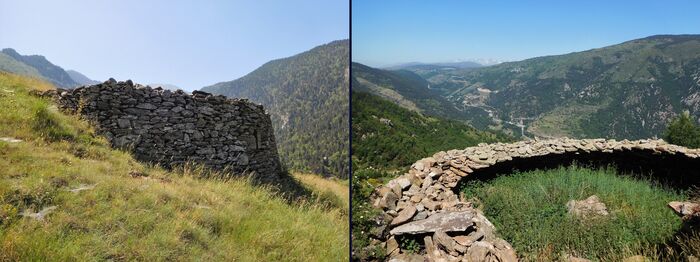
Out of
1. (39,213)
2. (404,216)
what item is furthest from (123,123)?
(404,216)

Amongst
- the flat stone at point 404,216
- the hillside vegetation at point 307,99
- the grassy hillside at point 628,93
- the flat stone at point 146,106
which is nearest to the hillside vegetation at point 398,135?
the flat stone at point 404,216

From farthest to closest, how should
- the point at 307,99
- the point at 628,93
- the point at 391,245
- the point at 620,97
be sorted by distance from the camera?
the point at 307,99, the point at 620,97, the point at 628,93, the point at 391,245

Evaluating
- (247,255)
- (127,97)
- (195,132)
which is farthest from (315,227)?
(127,97)

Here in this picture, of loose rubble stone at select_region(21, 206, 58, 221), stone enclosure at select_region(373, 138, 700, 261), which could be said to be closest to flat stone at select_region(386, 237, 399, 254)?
stone enclosure at select_region(373, 138, 700, 261)

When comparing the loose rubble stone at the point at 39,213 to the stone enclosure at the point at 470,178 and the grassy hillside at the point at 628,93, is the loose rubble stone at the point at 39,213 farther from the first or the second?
the grassy hillside at the point at 628,93

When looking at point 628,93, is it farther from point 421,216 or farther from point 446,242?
point 446,242

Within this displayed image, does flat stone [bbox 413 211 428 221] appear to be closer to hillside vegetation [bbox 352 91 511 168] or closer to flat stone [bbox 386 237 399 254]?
flat stone [bbox 386 237 399 254]

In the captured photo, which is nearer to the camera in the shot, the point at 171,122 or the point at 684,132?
the point at 684,132
